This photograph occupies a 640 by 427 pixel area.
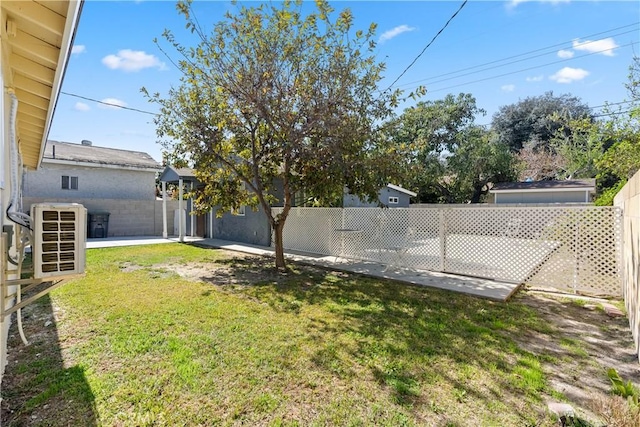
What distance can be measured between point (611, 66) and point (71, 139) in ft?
96.7

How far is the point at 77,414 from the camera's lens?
2.71 m

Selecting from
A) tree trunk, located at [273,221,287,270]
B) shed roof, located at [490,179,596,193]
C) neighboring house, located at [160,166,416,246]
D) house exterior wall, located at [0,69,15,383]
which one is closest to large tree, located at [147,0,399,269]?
tree trunk, located at [273,221,287,270]

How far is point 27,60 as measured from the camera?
9.91 feet

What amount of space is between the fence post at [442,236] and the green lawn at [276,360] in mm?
1957

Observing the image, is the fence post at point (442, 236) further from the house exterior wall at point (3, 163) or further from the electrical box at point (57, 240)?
the house exterior wall at point (3, 163)

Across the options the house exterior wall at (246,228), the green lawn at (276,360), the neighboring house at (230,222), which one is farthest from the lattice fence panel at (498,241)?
the house exterior wall at (246,228)

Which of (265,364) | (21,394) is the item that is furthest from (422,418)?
(21,394)

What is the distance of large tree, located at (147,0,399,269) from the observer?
739 centimetres

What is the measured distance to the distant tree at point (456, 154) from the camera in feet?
80.4

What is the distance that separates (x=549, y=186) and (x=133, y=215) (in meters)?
26.9

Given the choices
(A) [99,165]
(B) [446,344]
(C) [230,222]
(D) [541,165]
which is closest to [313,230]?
(C) [230,222]

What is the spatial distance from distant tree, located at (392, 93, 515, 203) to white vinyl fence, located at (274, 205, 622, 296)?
15.4 metres

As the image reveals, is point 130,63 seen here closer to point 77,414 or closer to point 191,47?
point 191,47

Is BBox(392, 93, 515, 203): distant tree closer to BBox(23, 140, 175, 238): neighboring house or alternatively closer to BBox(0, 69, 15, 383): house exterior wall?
BBox(23, 140, 175, 238): neighboring house
